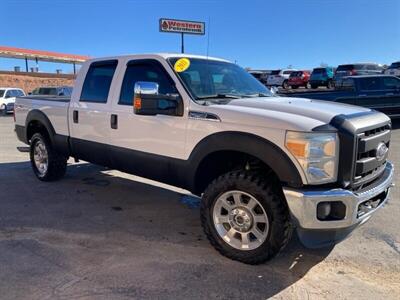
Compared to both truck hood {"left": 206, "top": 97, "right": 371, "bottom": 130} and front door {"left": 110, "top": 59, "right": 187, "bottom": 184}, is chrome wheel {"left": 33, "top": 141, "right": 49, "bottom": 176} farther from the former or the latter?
truck hood {"left": 206, "top": 97, "right": 371, "bottom": 130}

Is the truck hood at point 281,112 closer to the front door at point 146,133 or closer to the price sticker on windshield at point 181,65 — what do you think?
the front door at point 146,133

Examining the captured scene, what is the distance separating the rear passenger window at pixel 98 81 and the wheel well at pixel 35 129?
1.46 metres

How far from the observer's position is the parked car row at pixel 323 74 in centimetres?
2928

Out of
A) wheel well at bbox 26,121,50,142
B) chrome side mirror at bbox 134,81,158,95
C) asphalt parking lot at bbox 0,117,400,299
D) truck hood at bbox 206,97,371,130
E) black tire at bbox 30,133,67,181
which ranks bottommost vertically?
asphalt parking lot at bbox 0,117,400,299

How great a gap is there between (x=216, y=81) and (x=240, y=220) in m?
1.70

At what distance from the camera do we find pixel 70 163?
8875mm

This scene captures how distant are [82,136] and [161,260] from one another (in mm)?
2581

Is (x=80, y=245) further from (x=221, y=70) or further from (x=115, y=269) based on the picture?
(x=221, y=70)

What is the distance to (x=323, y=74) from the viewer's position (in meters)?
30.2

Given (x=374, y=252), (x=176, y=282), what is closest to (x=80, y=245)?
(x=176, y=282)

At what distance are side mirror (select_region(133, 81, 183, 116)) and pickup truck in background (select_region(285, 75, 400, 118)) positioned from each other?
32.3ft

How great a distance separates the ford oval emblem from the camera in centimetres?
405

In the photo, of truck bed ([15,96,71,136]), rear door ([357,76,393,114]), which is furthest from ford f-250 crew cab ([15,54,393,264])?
rear door ([357,76,393,114])

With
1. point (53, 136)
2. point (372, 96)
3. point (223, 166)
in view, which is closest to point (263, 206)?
point (223, 166)
